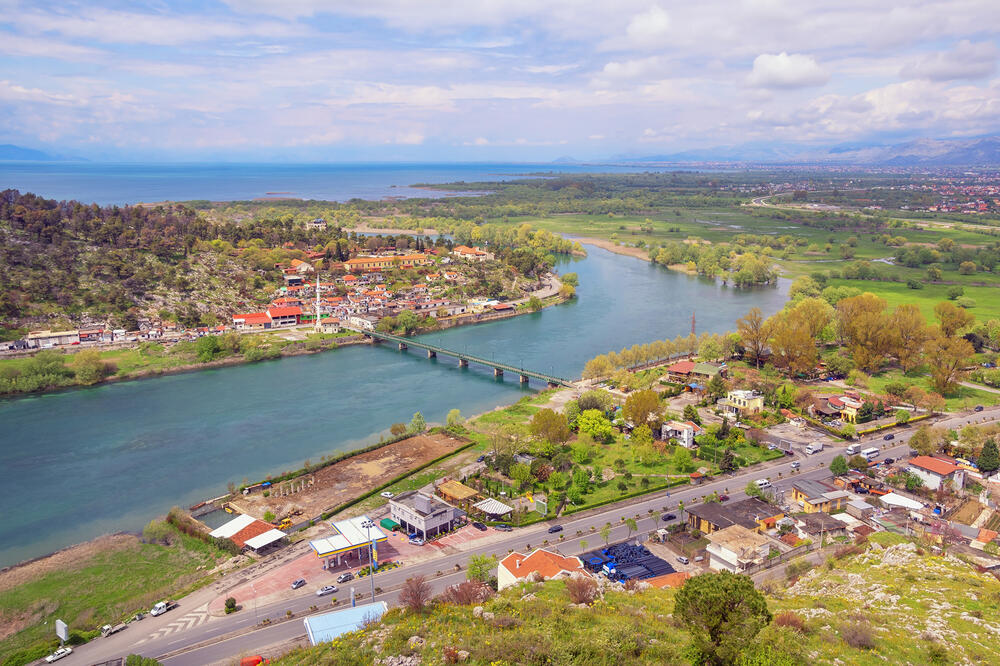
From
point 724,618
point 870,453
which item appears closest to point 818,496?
point 870,453

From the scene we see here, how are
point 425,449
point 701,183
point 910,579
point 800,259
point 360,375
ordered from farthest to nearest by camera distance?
point 701,183
point 800,259
point 360,375
point 425,449
point 910,579

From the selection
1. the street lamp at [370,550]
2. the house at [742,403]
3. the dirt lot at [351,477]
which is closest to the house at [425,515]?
the street lamp at [370,550]

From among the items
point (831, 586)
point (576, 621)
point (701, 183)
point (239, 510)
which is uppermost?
point (701, 183)

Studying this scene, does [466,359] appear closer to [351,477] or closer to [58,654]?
[351,477]

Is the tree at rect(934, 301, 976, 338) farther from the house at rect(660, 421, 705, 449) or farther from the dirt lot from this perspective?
the dirt lot

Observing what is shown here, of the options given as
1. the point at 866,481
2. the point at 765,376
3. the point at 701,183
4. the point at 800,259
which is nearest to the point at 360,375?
the point at 765,376

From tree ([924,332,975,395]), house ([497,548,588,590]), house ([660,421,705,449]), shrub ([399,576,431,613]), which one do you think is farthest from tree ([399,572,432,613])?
tree ([924,332,975,395])

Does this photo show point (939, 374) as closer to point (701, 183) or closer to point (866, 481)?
point (866, 481)
